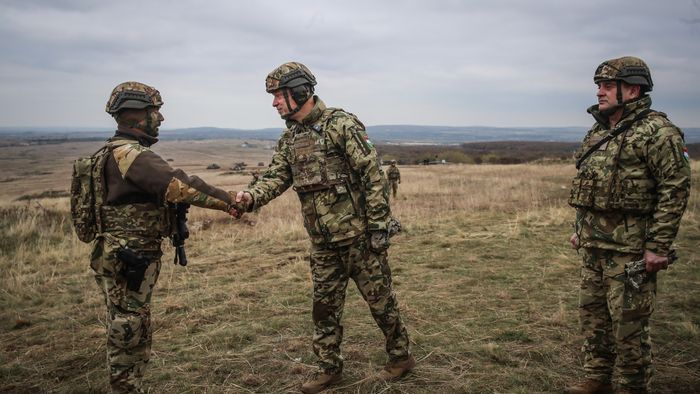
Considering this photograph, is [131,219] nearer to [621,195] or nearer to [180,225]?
[180,225]

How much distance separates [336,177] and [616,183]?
2.22 metres

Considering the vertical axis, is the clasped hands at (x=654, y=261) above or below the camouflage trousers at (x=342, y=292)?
above

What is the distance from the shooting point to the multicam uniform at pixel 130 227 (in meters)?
3.60

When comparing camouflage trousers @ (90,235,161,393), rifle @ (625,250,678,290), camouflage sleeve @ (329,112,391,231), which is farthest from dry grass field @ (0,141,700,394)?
camouflage sleeve @ (329,112,391,231)

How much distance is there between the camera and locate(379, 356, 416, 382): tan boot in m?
4.25

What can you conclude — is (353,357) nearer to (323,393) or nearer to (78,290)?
(323,393)

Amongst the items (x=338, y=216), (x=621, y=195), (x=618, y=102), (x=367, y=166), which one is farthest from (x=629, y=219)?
(x=338, y=216)

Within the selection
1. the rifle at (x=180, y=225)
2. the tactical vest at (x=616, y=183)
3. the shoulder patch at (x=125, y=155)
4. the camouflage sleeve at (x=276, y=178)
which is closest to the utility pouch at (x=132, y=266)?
the rifle at (x=180, y=225)

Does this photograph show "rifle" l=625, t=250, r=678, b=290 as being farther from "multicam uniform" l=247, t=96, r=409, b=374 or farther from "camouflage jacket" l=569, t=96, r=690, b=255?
"multicam uniform" l=247, t=96, r=409, b=374

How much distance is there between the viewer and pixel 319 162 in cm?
407

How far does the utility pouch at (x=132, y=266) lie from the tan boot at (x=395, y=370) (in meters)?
2.26

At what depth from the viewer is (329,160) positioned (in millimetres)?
4078

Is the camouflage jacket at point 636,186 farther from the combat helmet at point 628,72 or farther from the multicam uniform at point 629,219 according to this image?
the combat helmet at point 628,72

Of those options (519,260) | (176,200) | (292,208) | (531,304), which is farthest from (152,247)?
(292,208)
